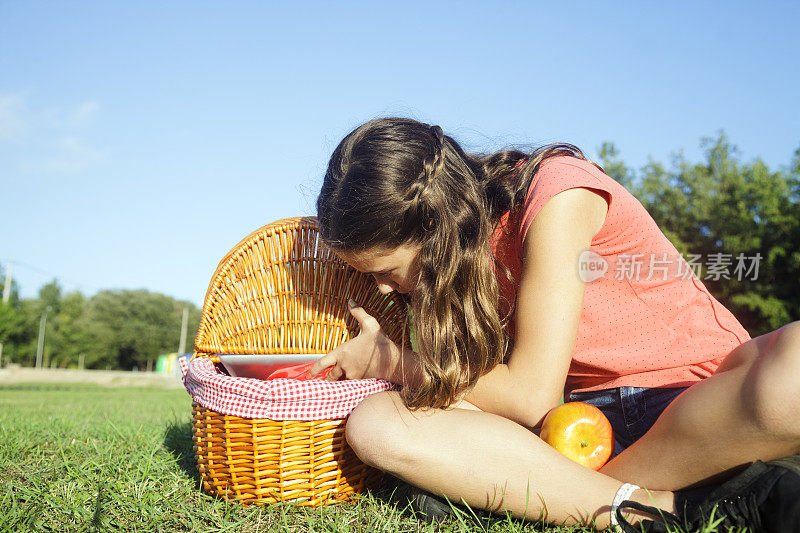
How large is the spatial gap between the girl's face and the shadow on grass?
119cm

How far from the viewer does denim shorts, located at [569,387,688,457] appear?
6.55 ft

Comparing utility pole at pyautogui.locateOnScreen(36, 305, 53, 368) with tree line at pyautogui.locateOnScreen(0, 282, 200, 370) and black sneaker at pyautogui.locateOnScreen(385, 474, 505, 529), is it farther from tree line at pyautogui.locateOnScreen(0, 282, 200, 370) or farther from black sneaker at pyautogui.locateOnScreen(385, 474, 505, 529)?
black sneaker at pyautogui.locateOnScreen(385, 474, 505, 529)

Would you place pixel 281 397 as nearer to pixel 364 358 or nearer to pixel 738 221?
pixel 364 358

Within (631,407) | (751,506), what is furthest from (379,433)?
(751,506)

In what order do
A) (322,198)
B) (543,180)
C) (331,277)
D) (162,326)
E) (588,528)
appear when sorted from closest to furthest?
(588,528), (543,180), (322,198), (331,277), (162,326)

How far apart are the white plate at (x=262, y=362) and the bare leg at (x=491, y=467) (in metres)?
0.63

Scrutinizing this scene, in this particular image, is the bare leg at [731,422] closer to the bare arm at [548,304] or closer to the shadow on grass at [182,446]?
the bare arm at [548,304]

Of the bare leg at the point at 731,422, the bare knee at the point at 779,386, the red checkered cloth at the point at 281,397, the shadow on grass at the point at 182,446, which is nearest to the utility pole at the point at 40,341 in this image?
the shadow on grass at the point at 182,446

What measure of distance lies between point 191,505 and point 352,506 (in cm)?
59

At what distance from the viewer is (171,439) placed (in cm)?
322

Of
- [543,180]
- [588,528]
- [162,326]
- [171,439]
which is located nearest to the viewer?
[588,528]

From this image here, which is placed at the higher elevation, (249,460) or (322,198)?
(322,198)

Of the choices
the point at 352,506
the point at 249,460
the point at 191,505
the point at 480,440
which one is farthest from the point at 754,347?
the point at 191,505

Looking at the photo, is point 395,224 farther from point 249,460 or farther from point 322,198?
point 249,460
